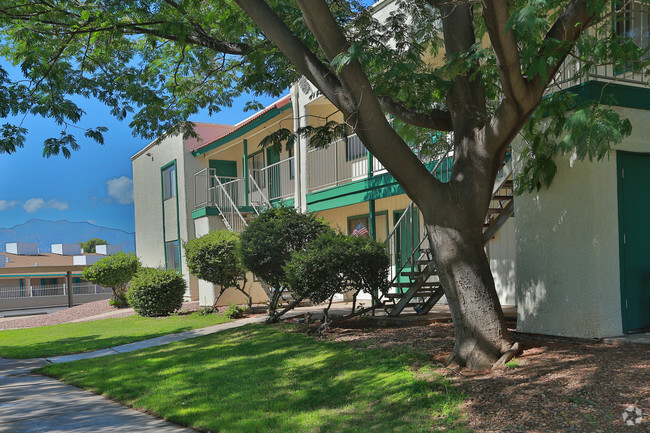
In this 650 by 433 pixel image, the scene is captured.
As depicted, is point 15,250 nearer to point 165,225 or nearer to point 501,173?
point 165,225

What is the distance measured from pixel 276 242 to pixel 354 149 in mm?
6211

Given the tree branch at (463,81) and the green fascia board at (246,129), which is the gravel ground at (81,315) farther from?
the tree branch at (463,81)

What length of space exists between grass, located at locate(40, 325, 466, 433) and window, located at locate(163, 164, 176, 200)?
15674 millimetres

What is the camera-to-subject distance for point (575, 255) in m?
7.79

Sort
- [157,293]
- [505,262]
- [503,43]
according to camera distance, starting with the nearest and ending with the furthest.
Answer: [503,43] → [505,262] → [157,293]

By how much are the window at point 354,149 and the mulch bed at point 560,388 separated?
384 inches

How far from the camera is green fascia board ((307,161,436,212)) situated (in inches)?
557

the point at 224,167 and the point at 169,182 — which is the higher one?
the point at 224,167

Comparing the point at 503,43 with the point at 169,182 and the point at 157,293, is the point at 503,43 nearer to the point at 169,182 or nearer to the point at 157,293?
the point at 157,293

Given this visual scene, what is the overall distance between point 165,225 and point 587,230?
71.2 feet

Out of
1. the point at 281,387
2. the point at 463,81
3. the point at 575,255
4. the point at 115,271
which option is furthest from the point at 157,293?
the point at 575,255

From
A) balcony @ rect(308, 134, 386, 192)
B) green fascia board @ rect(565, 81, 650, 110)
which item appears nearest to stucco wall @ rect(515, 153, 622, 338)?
green fascia board @ rect(565, 81, 650, 110)

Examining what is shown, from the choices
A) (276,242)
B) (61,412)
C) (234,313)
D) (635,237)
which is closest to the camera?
(61,412)

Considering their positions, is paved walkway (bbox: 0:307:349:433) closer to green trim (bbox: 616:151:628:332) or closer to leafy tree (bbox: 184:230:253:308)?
green trim (bbox: 616:151:628:332)
